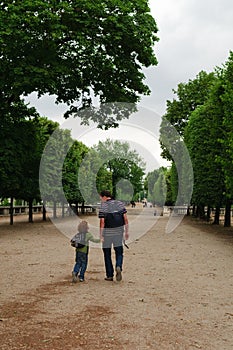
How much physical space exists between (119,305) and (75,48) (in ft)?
58.9

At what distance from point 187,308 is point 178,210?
206 feet

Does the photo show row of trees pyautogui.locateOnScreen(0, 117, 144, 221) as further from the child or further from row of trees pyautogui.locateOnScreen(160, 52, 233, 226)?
the child

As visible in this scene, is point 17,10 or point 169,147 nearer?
point 17,10

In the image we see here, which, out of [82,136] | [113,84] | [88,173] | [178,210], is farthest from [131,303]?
[178,210]

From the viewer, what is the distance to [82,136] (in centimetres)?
2916

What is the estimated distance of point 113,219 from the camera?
1114cm

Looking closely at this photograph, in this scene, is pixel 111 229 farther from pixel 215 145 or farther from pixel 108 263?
pixel 215 145

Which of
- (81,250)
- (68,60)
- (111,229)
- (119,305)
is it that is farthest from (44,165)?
(119,305)

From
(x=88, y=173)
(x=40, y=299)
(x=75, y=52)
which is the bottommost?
(x=40, y=299)

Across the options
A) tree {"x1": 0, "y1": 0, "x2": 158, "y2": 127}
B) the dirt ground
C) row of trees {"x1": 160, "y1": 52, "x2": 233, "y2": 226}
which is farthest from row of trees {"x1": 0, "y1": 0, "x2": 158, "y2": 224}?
the dirt ground

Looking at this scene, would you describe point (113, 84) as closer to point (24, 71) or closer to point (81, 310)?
point (24, 71)

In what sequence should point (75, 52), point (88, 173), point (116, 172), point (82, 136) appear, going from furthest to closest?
1. point (116, 172)
2. point (88, 173)
3. point (82, 136)
4. point (75, 52)

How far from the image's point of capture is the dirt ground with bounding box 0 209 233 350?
6.43 metres

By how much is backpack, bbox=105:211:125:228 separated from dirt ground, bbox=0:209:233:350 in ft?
4.31
